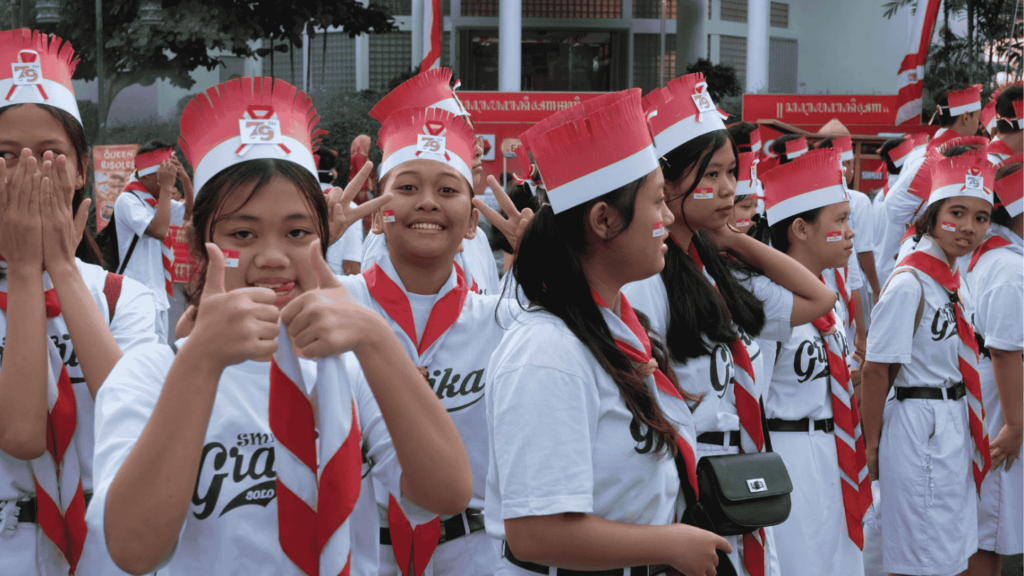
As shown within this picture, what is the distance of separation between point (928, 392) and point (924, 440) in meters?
0.21

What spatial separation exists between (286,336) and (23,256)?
0.93m

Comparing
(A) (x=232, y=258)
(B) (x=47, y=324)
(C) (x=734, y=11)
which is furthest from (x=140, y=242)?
(C) (x=734, y=11)

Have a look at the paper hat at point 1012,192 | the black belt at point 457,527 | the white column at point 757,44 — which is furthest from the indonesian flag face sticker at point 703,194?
the white column at point 757,44

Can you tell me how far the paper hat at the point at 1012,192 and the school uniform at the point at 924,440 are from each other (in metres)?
0.67

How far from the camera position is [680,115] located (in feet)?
10.3

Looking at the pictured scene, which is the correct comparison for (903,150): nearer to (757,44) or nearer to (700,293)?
(700,293)

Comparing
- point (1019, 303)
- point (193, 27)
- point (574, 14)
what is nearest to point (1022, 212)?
point (1019, 303)

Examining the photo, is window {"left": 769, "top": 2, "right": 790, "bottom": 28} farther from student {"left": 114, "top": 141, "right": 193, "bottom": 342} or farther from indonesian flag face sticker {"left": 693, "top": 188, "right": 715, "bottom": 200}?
indonesian flag face sticker {"left": 693, "top": 188, "right": 715, "bottom": 200}

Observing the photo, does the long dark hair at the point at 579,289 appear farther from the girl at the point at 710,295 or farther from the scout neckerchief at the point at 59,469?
the scout neckerchief at the point at 59,469

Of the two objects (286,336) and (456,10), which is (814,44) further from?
(286,336)

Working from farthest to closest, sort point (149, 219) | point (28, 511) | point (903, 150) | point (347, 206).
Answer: point (903, 150) → point (149, 219) → point (347, 206) → point (28, 511)

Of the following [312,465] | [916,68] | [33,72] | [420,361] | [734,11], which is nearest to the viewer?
[312,465]

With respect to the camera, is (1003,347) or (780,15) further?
(780,15)

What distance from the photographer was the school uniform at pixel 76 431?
2264 mm
